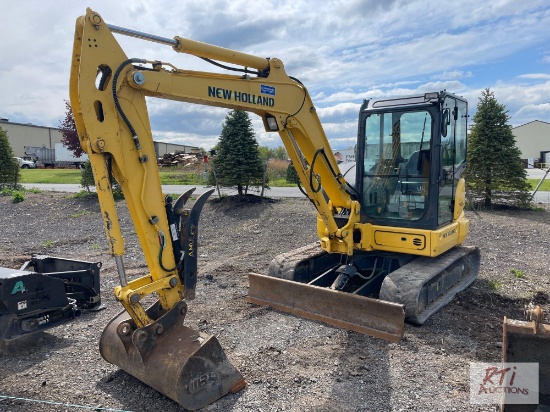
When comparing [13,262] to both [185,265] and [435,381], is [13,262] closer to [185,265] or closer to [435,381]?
[185,265]

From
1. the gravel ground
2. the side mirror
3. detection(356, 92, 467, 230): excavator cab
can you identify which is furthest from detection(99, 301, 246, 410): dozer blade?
the side mirror

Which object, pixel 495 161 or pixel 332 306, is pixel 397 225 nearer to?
pixel 332 306

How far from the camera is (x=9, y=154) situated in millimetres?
21141

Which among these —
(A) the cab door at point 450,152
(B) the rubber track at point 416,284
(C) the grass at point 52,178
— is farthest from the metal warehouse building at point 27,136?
(B) the rubber track at point 416,284

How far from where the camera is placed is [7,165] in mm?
21047

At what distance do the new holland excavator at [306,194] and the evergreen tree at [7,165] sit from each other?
18.8m

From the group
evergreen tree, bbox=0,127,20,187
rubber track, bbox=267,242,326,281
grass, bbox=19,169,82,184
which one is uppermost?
evergreen tree, bbox=0,127,20,187

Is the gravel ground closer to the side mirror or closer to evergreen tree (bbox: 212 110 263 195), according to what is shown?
the side mirror

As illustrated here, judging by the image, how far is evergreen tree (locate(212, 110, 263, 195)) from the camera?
51.2 ft

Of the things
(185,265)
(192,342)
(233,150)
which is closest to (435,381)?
(192,342)

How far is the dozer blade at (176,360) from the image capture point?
12.9 feet

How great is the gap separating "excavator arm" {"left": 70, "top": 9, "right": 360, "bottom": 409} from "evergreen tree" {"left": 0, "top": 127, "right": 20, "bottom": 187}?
1977cm

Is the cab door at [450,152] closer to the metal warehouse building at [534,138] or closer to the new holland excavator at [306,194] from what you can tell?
the new holland excavator at [306,194]

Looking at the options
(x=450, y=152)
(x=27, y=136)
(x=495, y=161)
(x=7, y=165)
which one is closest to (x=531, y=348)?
(x=450, y=152)
